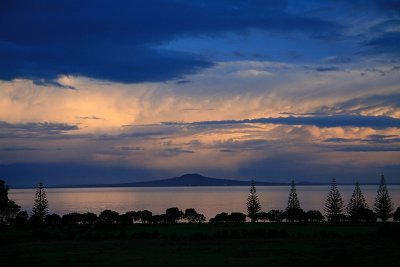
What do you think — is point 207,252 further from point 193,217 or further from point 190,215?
point 190,215

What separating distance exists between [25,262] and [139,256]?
744 centimetres

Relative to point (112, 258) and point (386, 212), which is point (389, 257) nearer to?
point (112, 258)

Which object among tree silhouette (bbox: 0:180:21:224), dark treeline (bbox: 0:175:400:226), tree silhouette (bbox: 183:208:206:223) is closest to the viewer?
tree silhouette (bbox: 0:180:21:224)

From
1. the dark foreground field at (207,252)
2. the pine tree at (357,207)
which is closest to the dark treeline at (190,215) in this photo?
the pine tree at (357,207)

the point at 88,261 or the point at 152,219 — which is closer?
the point at 88,261

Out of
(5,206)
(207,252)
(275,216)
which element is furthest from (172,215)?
(207,252)

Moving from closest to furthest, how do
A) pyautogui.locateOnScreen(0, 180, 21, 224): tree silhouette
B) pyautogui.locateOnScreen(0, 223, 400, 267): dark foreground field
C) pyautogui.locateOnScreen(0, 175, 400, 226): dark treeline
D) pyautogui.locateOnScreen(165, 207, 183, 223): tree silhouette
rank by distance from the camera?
pyautogui.locateOnScreen(0, 223, 400, 267): dark foreground field
pyautogui.locateOnScreen(0, 180, 21, 224): tree silhouette
pyautogui.locateOnScreen(0, 175, 400, 226): dark treeline
pyautogui.locateOnScreen(165, 207, 183, 223): tree silhouette

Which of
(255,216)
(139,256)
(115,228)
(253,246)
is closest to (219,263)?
(139,256)

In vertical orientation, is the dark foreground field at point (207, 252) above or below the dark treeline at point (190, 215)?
below

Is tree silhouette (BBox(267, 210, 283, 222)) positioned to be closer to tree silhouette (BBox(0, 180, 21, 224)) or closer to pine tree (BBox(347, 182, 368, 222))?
pine tree (BBox(347, 182, 368, 222))

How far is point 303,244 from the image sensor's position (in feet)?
133

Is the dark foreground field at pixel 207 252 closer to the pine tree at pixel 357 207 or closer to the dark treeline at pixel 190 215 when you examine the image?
the dark treeline at pixel 190 215

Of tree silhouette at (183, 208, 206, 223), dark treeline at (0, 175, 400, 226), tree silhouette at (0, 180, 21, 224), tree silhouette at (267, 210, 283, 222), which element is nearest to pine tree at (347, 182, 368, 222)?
dark treeline at (0, 175, 400, 226)

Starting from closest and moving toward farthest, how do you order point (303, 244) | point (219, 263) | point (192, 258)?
point (219, 263) < point (192, 258) < point (303, 244)
